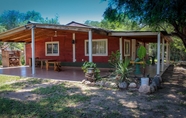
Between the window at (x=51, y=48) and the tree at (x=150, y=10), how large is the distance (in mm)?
7726

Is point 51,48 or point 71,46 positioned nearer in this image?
point 71,46

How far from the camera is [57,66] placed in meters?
10.9

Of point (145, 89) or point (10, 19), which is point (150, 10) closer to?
point (145, 89)

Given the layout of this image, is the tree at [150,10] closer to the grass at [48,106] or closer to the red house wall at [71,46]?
the grass at [48,106]

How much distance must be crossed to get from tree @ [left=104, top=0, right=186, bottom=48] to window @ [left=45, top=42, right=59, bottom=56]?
773 centimetres

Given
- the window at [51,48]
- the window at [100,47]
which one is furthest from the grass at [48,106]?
the window at [51,48]

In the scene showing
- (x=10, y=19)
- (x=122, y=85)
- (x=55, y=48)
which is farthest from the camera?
(x=10, y=19)

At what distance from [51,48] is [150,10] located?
395 inches

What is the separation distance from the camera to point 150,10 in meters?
5.29

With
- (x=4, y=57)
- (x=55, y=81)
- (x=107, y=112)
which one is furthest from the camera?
(x=4, y=57)

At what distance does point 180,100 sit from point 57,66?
777 centimetres

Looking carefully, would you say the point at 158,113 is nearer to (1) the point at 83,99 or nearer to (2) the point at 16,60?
(1) the point at 83,99

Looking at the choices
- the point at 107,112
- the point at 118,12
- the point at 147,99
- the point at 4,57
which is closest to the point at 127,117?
the point at 107,112

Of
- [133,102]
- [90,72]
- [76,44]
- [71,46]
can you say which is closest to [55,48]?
[71,46]
